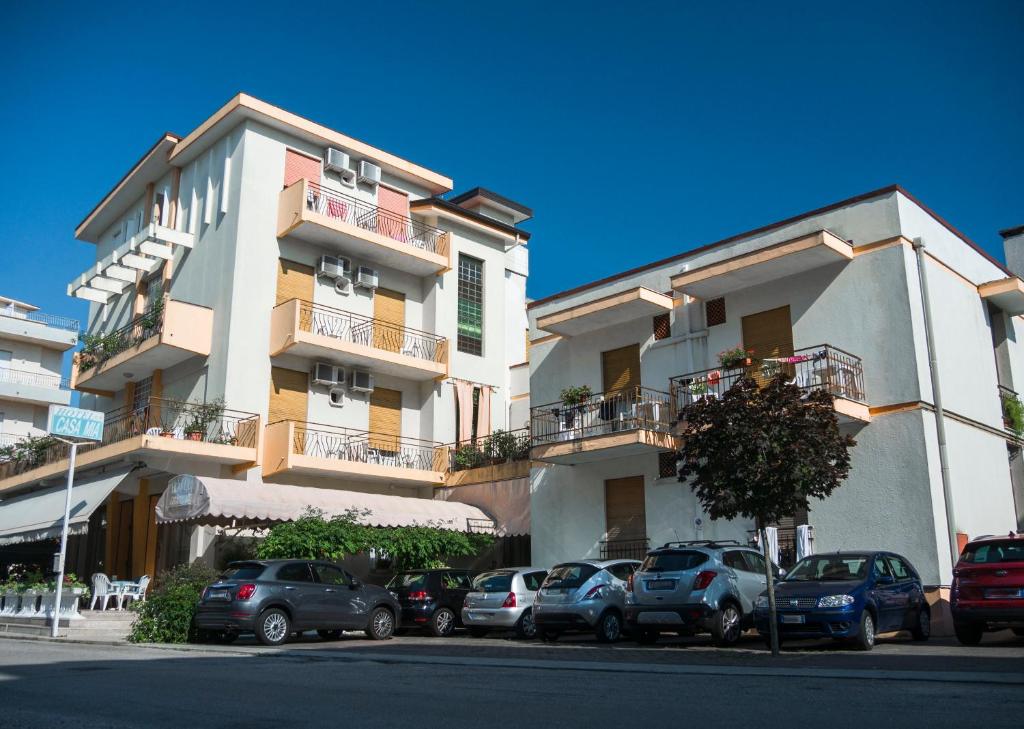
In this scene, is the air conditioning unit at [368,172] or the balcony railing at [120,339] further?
the air conditioning unit at [368,172]

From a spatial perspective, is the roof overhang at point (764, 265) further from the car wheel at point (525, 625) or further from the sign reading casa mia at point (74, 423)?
the sign reading casa mia at point (74, 423)

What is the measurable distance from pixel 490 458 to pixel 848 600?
1597cm

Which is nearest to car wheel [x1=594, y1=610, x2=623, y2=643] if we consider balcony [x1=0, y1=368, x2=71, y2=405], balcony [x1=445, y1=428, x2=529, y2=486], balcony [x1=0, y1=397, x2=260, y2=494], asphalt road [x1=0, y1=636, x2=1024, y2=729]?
asphalt road [x1=0, y1=636, x2=1024, y2=729]

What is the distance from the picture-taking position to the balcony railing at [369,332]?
27.2 metres

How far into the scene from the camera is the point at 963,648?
13469mm

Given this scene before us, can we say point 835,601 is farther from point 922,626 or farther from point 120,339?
point 120,339

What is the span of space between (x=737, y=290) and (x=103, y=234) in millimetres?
25781

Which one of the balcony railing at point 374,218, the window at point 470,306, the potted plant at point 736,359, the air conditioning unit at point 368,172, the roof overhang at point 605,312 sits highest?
the air conditioning unit at point 368,172

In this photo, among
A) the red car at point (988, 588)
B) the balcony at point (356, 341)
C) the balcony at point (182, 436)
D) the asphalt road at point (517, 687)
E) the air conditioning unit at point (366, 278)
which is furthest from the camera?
the air conditioning unit at point (366, 278)

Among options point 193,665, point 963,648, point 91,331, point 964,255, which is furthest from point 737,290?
point 91,331

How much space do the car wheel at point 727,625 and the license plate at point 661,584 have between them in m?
0.83

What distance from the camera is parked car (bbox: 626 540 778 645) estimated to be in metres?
14.4

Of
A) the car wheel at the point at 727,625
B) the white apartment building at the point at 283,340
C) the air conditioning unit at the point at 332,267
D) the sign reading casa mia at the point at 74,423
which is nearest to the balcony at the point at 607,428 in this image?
the white apartment building at the point at 283,340

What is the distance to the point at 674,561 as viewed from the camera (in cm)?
1510
